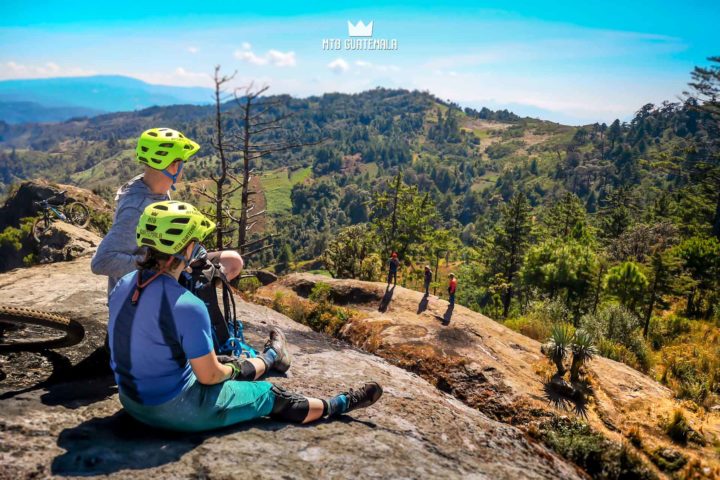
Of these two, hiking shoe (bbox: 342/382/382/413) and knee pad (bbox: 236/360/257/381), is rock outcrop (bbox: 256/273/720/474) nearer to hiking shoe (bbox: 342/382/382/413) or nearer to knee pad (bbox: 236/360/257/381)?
hiking shoe (bbox: 342/382/382/413)

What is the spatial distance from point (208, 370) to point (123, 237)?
196 centimetres

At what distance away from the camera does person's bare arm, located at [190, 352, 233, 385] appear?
355 centimetres

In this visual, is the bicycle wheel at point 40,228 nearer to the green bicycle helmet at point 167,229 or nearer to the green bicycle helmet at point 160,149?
the green bicycle helmet at point 160,149

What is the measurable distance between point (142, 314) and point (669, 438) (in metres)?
10.2

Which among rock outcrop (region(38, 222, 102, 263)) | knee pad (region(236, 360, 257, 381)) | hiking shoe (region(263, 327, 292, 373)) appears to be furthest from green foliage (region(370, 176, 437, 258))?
knee pad (region(236, 360, 257, 381))

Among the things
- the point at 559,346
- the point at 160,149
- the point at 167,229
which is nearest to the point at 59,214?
the point at 160,149

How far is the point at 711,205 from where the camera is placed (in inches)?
1970

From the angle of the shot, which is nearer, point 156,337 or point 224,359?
point 156,337

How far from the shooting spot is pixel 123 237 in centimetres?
461

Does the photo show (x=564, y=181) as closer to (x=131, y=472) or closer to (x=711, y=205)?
(x=711, y=205)

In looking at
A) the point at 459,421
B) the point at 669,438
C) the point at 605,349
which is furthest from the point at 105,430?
the point at 605,349

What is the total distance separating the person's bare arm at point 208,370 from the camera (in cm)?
355

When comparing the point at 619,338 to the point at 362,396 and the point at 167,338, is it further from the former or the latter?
the point at 167,338

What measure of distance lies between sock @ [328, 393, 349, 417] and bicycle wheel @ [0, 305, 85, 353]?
3069mm
